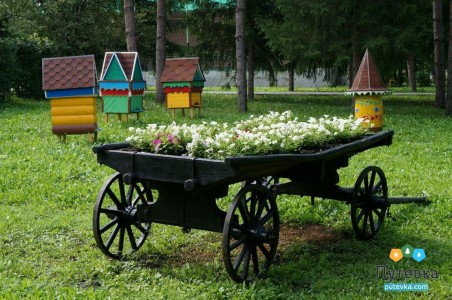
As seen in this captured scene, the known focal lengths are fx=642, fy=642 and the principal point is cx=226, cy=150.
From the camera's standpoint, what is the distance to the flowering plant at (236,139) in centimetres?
530

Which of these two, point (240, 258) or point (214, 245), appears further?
point (214, 245)

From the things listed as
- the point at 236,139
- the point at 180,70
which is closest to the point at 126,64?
the point at 180,70

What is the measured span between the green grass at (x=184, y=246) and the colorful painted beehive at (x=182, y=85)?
21.0 feet

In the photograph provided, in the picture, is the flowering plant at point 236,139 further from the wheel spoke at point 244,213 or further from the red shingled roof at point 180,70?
the red shingled roof at point 180,70

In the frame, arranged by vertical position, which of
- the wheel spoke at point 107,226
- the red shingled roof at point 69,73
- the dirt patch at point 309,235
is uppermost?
the red shingled roof at point 69,73

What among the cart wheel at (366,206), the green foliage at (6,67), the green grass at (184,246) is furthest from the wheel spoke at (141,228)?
the green foliage at (6,67)

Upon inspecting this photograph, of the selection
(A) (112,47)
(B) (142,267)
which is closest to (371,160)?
(B) (142,267)

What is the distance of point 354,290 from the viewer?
5230 millimetres

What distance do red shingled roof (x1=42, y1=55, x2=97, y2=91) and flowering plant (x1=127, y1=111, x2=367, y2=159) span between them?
5940mm

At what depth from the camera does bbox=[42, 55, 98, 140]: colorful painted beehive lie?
39.2ft

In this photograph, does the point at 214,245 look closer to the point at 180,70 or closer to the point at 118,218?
the point at 118,218

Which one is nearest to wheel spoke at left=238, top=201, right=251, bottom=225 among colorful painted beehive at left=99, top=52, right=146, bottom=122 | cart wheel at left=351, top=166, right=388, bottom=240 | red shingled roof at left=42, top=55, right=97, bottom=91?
cart wheel at left=351, top=166, right=388, bottom=240

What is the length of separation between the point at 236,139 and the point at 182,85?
11.9 m

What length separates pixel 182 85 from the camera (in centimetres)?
1712
